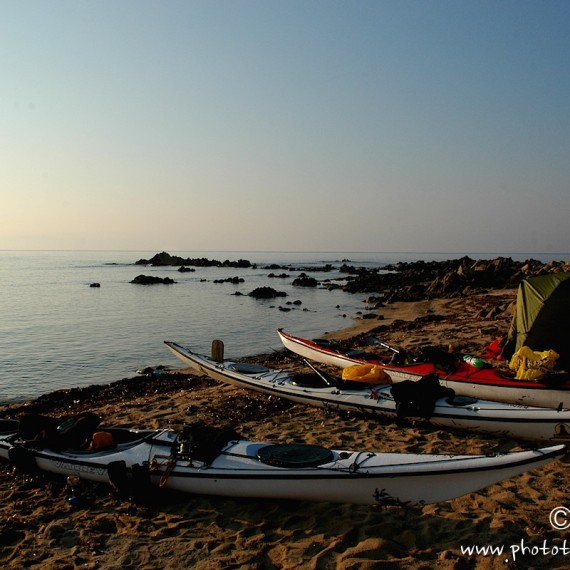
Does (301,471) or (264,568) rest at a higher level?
(301,471)

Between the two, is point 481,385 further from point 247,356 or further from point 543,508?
point 247,356

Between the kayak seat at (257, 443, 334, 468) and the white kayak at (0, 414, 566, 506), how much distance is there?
1 cm

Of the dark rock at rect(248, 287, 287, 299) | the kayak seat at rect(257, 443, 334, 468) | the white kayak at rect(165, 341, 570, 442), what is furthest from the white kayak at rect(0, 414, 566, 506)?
the dark rock at rect(248, 287, 287, 299)

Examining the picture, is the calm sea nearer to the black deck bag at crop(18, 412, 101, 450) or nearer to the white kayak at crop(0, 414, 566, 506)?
the black deck bag at crop(18, 412, 101, 450)

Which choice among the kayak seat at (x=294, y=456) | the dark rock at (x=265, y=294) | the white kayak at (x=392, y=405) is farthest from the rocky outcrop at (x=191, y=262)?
the kayak seat at (x=294, y=456)

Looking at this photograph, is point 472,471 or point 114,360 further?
point 114,360

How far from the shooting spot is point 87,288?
4712cm

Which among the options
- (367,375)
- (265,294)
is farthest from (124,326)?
(367,375)

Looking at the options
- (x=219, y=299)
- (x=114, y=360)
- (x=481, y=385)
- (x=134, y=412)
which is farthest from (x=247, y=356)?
(x=219, y=299)

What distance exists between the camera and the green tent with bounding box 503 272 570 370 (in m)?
10.8

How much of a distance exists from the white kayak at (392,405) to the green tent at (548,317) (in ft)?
11.6

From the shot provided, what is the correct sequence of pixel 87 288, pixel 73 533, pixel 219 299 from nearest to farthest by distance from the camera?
1. pixel 73 533
2. pixel 219 299
3. pixel 87 288

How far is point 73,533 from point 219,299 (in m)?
32.5

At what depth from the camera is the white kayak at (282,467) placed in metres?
5.12
